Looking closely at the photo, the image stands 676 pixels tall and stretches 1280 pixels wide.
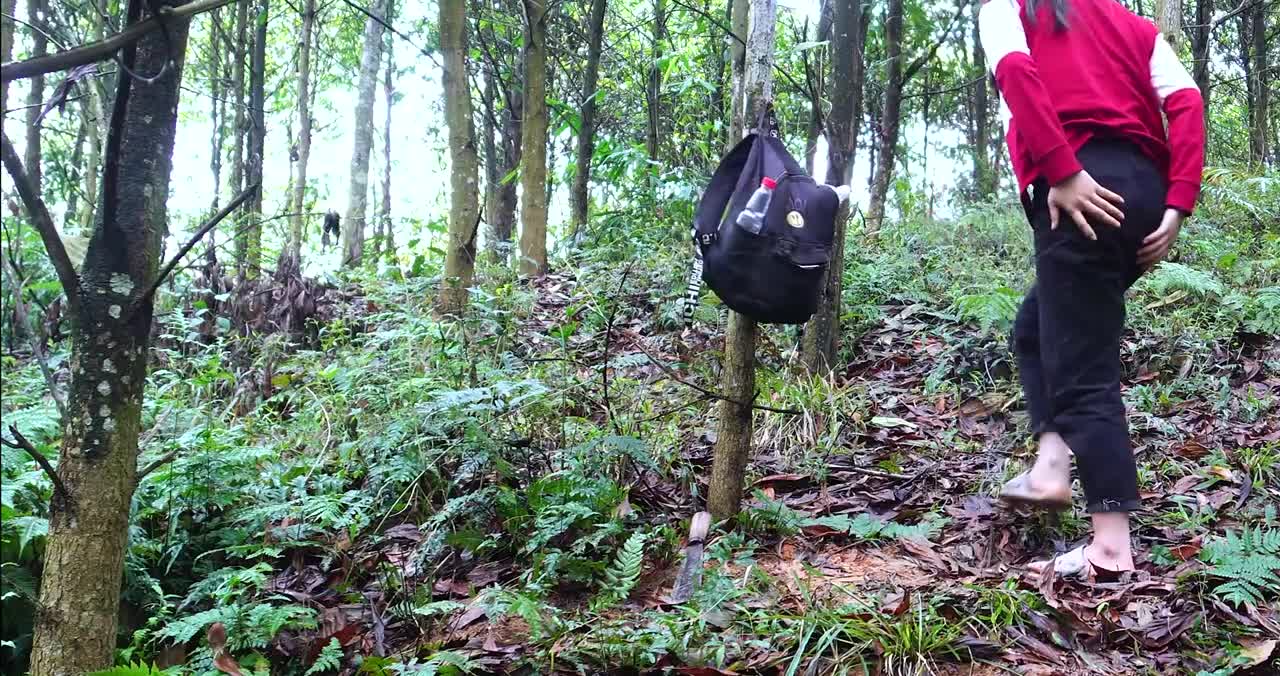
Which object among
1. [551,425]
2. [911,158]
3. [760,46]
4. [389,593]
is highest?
[911,158]

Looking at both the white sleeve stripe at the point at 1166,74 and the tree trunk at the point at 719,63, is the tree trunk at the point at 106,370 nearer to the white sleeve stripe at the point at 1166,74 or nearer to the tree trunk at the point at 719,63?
the white sleeve stripe at the point at 1166,74

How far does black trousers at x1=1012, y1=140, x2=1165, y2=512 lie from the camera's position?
8.17 ft

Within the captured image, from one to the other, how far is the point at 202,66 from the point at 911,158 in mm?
12379

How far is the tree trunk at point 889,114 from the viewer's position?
7504 mm

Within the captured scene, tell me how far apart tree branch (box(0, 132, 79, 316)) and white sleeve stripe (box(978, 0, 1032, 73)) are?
242cm

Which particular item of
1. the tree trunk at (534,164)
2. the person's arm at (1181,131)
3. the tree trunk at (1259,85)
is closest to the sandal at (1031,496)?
the person's arm at (1181,131)

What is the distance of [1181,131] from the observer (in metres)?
2.49

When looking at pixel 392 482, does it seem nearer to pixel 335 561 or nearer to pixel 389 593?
pixel 335 561

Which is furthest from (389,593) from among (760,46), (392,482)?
(760,46)

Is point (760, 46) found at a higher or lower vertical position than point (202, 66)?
lower

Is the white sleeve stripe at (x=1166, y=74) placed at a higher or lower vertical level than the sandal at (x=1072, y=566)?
higher

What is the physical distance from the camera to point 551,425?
3711 millimetres

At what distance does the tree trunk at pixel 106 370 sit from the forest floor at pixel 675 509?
425mm

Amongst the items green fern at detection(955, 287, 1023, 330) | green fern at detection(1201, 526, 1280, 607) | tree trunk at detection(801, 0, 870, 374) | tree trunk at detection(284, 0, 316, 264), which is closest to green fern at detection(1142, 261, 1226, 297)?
green fern at detection(955, 287, 1023, 330)
